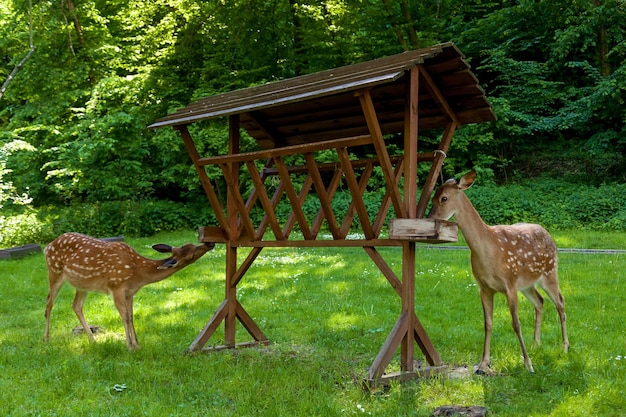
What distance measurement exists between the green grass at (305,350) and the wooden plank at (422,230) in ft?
3.74

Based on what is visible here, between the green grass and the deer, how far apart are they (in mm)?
446

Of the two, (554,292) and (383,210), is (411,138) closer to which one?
(383,210)

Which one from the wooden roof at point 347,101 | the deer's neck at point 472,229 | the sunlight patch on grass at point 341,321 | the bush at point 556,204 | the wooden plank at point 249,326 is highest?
the wooden roof at point 347,101

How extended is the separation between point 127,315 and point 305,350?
1878 mm

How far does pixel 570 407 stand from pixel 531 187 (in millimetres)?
14087

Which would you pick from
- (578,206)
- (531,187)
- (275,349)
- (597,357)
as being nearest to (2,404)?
(275,349)

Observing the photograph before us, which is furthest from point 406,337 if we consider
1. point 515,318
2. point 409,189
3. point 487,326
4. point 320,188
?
point 320,188

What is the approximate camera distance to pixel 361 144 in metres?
5.11

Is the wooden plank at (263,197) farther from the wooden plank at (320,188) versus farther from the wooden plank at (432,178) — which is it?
the wooden plank at (432,178)

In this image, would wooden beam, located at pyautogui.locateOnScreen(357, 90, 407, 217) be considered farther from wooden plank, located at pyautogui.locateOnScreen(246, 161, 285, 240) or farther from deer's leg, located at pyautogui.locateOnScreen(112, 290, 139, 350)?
deer's leg, located at pyautogui.locateOnScreen(112, 290, 139, 350)

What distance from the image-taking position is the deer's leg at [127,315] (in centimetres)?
645

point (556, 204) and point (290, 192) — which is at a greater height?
point (290, 192)

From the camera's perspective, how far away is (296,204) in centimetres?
580

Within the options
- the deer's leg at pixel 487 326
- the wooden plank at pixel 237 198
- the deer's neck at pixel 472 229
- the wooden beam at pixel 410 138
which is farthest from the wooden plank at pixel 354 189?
the wooden plank at pixel 237 198
